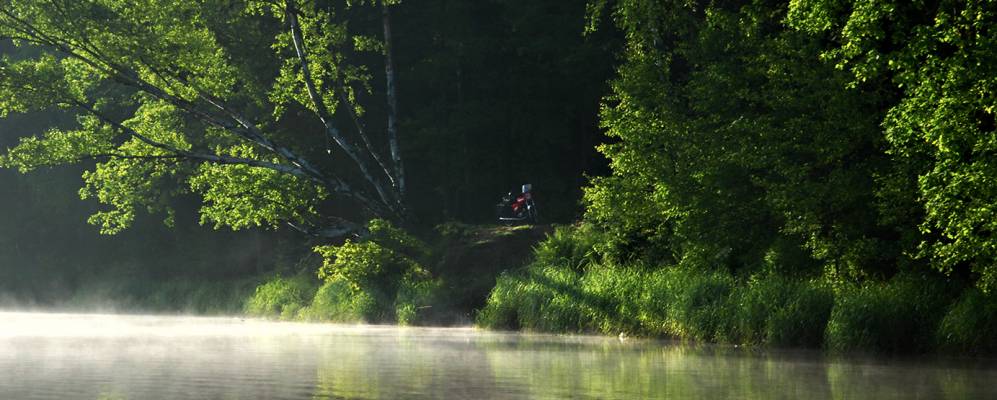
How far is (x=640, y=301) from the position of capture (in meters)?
24.3

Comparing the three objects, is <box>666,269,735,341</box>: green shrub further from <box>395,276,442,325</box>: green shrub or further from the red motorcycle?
the red motorcycle

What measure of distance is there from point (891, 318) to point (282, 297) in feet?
69.9

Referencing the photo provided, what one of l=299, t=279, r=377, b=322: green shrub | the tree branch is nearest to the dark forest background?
the tree branch

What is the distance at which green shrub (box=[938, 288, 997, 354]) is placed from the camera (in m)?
17.9

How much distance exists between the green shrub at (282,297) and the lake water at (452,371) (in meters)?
12.0

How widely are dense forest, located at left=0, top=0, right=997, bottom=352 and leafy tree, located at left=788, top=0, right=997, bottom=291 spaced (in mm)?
45

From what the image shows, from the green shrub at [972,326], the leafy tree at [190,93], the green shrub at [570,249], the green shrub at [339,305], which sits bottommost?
the green shrub at [972,326]

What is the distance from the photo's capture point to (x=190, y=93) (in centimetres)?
3625

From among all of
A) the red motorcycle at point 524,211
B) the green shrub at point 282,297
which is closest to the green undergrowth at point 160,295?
the green shrub at point 282,297

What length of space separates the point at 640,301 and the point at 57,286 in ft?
125

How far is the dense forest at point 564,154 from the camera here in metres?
19.1

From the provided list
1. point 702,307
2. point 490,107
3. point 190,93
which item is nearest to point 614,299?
point 702,307

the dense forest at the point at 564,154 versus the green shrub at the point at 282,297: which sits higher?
the dense forest at the point at 564,154

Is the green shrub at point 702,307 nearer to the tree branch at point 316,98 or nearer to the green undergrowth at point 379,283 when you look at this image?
the green undergrowth at point 379,283
